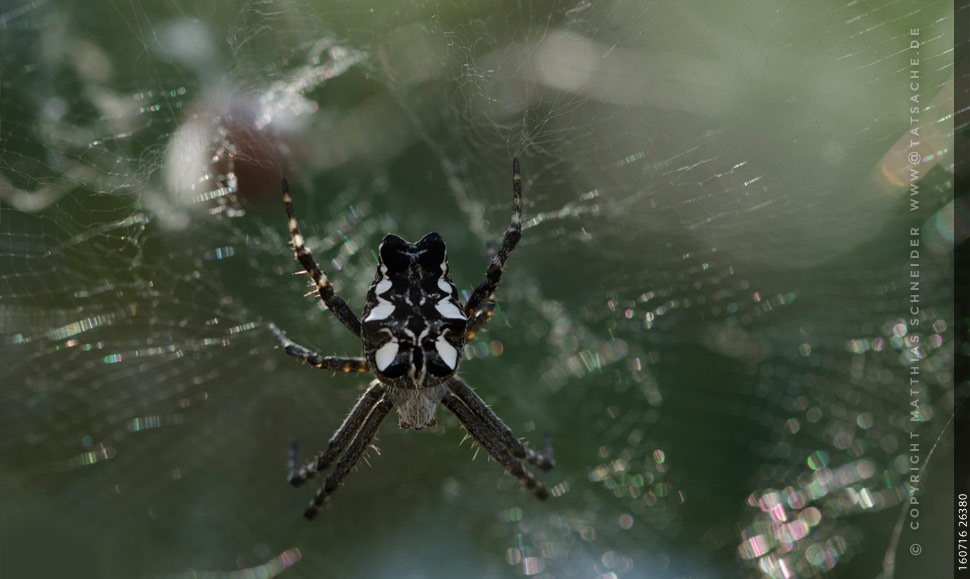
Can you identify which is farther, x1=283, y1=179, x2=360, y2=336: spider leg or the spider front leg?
the spider front leg

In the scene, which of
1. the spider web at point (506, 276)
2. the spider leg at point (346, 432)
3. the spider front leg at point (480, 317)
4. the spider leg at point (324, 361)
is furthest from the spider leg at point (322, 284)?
the spider web at point (506, 276)

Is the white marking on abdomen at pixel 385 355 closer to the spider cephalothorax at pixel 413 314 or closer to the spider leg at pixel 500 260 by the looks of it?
the spider cephalothorax at pixel 413 314

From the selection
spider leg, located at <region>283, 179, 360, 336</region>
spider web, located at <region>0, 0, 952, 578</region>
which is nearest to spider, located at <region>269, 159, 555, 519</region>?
spider leg, located at <region>283, 179, 360, 336</region>

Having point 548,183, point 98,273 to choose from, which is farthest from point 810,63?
point 98,273

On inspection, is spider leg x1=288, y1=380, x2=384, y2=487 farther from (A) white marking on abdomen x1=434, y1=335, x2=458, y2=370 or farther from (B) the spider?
(A) white marking on abdomen x1=434, y1=335, x2=458, y2=370

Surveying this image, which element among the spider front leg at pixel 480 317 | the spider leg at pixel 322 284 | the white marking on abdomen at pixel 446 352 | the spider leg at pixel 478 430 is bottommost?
the spider leg at pixel 478 430

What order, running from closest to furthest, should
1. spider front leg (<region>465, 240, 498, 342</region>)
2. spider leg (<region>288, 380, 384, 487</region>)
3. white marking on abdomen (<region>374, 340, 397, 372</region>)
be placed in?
white marking on abdomen (<region>374, 340, 397, 372</region>)
spider front leg (<region>465, 240, 498, 342</region>)
spider leg (<region>288, 380, 384, 487</region>)

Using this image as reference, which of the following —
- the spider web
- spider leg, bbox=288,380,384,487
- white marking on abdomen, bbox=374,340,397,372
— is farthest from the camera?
the spider web

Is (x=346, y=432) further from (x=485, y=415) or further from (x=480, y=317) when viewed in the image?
(x=480, y=317)

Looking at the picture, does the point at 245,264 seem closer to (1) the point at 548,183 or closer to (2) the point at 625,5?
(1) the point at 548,183
